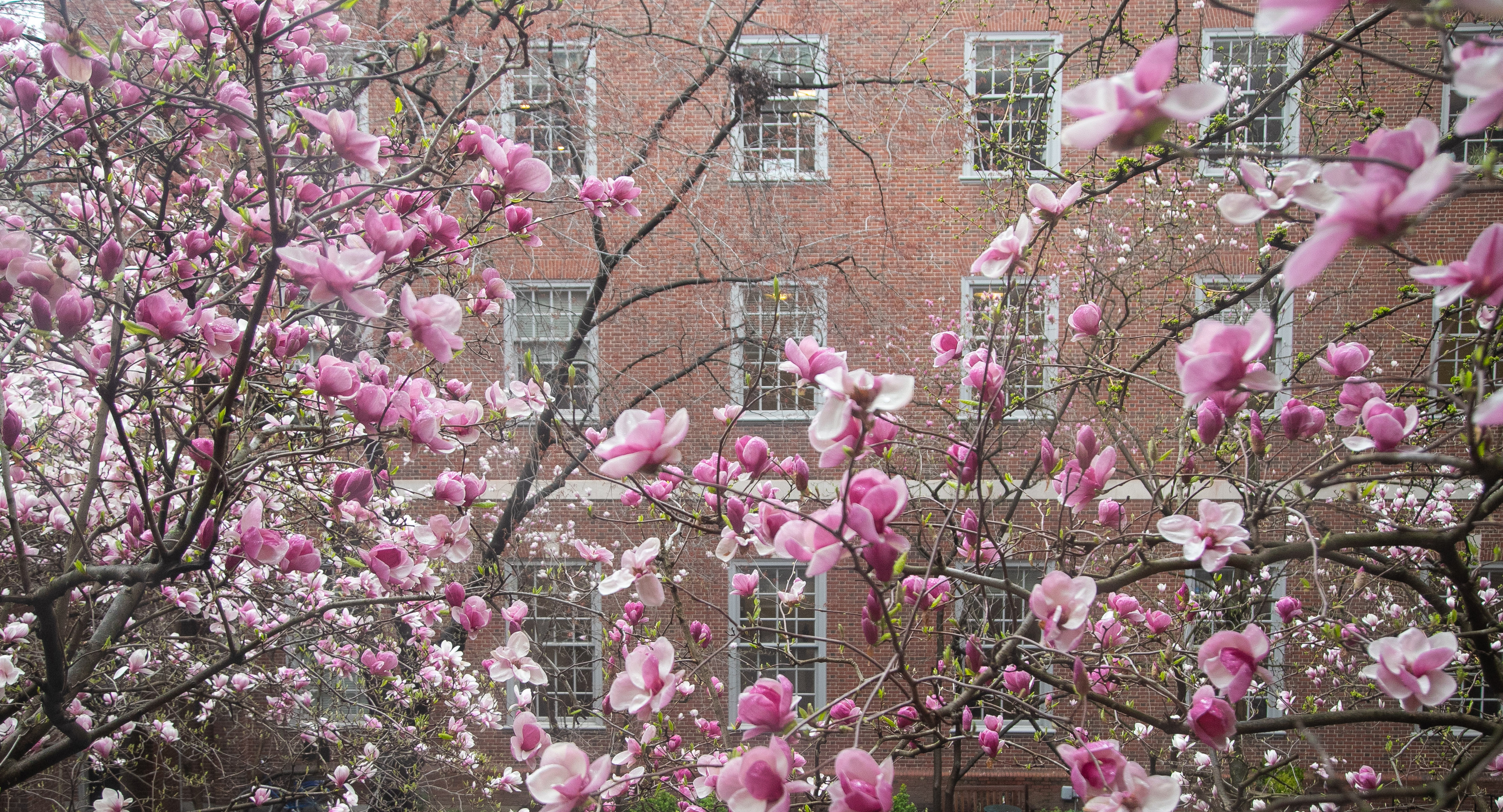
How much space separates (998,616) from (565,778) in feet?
26.6

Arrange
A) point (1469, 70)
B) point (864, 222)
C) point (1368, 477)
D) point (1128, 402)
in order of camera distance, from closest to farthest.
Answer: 1. point (1469, 70)
2. point (1368, 477)
3. point (1128, 402)
4. point (864, 222)

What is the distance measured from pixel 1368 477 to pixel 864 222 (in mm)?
7005

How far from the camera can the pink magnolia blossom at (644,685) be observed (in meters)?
1.10

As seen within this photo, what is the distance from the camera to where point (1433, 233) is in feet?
25.8

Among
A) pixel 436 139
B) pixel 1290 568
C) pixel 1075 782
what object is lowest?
pixel 1290 568

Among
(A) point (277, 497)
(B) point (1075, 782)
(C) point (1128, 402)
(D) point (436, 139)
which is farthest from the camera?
(C) point (1128, 402)

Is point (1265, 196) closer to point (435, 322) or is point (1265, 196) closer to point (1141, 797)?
point (1141, 797)

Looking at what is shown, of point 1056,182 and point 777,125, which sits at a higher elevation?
point 777,125

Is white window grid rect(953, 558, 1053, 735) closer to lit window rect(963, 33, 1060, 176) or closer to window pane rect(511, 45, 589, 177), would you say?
lit window rect(963, 33, 1060, 176)

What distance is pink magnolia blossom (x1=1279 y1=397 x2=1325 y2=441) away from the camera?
4.93 feet

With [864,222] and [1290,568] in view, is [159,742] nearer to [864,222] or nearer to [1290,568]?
[1290,568]

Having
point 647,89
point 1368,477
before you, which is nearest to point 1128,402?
point 647,89

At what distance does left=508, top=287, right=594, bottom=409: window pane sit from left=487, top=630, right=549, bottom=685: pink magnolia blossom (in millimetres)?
3113

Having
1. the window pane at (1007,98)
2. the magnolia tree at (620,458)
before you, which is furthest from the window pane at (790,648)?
the magnolia tree at (620,458)
